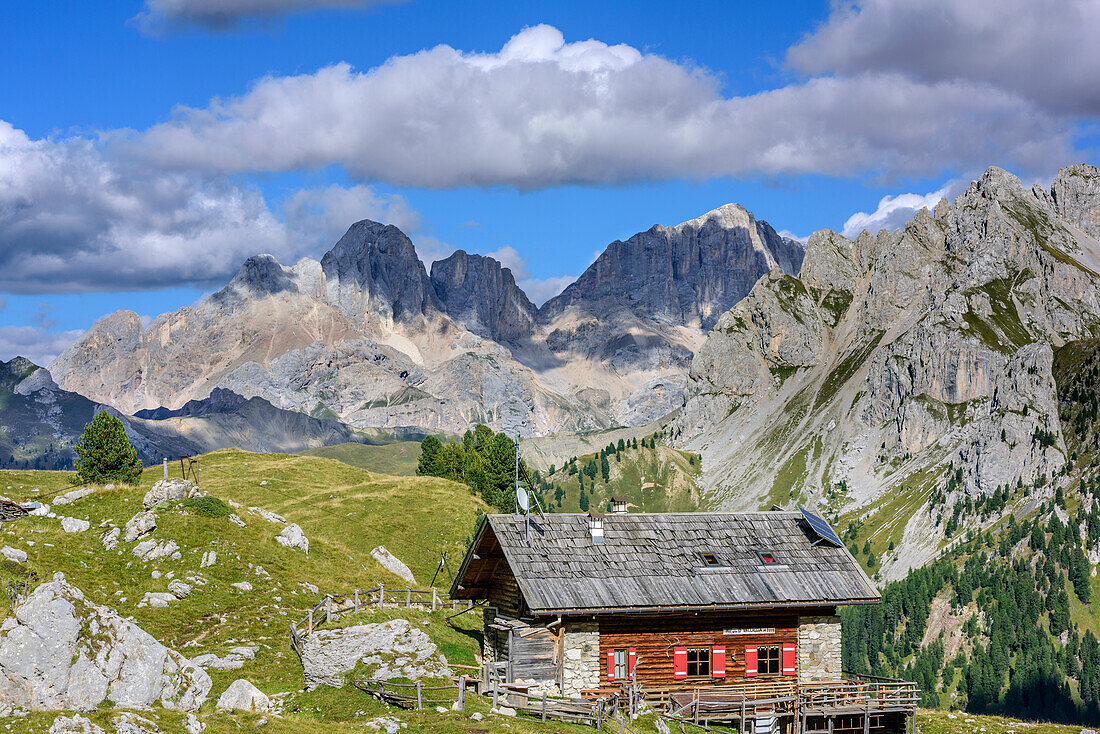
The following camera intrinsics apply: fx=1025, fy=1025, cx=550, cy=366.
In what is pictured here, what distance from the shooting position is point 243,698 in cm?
3506

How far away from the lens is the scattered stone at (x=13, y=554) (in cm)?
4696

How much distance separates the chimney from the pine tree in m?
54.7

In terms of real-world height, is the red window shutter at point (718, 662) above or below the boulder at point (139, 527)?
below

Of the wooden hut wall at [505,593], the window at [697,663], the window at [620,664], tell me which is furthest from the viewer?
the window at [697,663]

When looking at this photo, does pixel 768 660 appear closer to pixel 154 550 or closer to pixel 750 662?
pixel 750 662

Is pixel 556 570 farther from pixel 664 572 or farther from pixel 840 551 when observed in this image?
pixel 840 551

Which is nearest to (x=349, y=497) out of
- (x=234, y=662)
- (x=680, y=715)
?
(x=234, y=662)

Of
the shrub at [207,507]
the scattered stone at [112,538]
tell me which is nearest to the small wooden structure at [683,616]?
Answer: the shrub at [207,507]

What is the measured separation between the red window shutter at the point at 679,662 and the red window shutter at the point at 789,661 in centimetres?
483

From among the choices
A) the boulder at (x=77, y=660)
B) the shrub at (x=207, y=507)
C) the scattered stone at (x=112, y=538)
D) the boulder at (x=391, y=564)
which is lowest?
the boulder at (x=77, y=660)

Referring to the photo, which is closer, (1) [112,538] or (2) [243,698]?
(2) [243,698]

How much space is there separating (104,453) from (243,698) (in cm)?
6207

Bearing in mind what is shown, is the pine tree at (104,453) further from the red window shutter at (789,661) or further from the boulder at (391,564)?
the red window shutter at (789,661)

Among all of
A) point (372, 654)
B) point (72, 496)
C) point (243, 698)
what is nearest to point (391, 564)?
point (72, 496)
